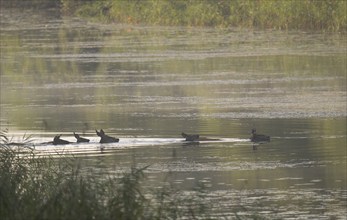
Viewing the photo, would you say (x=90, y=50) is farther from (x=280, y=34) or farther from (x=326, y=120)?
(x=326, y=120)

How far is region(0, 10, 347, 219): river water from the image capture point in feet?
51.4

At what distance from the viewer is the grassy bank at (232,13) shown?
4238 cm

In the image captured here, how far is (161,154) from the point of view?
18.3m

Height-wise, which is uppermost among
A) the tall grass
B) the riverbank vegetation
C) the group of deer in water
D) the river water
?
the tall grass

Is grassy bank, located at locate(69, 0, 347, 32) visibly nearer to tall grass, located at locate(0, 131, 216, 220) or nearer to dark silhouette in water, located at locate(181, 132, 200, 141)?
dark silhouette in water, located at locate(181, 132, 200, 141)

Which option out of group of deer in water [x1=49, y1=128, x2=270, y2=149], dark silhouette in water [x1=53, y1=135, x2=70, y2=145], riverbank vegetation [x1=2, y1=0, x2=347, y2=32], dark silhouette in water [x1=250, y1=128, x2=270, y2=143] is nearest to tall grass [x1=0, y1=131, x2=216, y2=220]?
dark silhouette in water [x1=53, y1=135, x2=70, y2=145]

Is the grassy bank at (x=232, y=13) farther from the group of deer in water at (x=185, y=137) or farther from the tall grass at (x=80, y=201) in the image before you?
the tall grass at (x=80, y=201)

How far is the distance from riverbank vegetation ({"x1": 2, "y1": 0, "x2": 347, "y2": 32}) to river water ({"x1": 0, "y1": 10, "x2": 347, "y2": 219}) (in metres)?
1.14

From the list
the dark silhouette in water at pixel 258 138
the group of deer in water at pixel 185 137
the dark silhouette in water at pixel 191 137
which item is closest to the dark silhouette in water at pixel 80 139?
the group of deer in water at pixel 185 137

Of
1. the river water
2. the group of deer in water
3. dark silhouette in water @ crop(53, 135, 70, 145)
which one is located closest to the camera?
the river water

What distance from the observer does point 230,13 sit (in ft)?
158

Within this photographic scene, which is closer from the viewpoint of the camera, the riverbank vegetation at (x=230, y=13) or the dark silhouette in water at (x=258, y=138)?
the dark silhouette in water at (x=258, y=138)

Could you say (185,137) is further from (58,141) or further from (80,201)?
(80,201)

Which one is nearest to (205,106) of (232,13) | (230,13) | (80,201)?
(80,201)
